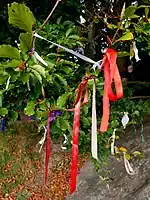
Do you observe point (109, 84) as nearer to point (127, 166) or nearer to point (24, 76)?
point (24, 76)

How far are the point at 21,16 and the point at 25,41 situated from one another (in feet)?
0.26

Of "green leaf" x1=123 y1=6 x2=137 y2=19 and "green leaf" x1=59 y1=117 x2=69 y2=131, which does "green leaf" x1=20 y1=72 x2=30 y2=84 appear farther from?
"green leaf" x1=123 y1=6 x2=137 y2=19

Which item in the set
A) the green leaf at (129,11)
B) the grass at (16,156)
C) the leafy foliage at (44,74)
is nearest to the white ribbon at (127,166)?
the leafy foliage at (44,74)

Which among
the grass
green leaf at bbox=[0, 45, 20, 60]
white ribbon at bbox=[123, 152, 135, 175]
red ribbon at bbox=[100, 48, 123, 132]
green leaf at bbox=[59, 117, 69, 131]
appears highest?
green leaf at bbox=[0, 45, 20, 60]

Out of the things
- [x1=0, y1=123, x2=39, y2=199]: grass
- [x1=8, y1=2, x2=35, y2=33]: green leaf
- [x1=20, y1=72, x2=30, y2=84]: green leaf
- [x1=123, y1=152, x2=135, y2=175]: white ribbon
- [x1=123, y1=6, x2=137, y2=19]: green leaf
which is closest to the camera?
[x1=8, y1=2, x2=35, y2=33]: green leaf

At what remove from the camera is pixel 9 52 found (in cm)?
96

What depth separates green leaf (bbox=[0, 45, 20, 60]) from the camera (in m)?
0.93

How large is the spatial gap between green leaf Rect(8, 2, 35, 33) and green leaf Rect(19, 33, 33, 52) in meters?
0.02

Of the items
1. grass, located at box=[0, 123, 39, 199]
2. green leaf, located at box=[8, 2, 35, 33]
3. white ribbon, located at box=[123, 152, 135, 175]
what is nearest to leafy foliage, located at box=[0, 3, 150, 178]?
green leaf, located at box=[8, 2, 35, 33]

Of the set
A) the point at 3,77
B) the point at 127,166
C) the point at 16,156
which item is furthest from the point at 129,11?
the point at 16,156

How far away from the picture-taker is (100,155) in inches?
74.7

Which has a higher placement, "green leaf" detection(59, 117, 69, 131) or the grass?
"green leaf" detection(59, 117, 69, 131)

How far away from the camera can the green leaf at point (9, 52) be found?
0.93 meters

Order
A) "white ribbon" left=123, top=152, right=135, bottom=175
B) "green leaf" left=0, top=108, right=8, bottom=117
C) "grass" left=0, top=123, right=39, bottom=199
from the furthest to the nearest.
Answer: "grass" left=0, top=123, right=39, bottom=199 < "white ribbon" left=123, top=152, right=135, bottom=175 < "green leaf" left=0, top=108, right=8, bottom=117
